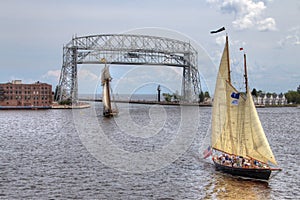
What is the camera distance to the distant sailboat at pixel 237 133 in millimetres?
34938

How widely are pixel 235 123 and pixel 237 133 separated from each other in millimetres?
878

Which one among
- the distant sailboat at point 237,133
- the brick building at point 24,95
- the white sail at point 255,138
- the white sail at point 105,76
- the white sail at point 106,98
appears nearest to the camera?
the white sail at point 255,138

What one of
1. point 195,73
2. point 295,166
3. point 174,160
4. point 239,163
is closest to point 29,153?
point 174,160

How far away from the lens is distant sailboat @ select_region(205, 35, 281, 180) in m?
34.9

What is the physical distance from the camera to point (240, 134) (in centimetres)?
3725

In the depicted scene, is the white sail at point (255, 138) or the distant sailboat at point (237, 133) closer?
the white sail at point (255, 138)

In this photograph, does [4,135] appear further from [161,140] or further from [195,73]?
[195,73]

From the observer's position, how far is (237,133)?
37.7 m

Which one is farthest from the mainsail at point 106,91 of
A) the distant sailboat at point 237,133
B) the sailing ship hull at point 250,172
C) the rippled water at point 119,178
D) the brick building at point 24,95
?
the sailing ship hull at point 250,172

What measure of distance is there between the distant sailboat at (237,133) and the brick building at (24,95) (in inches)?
5322

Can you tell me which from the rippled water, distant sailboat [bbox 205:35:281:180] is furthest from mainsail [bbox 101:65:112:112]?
distant sailboat [bbox 205:35:281:180]

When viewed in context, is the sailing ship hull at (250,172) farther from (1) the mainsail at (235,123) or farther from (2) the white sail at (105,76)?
(2) the white sail at (105,76)

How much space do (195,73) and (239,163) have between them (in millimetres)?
136683

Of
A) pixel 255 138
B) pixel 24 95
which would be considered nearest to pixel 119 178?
pixel 255 138
